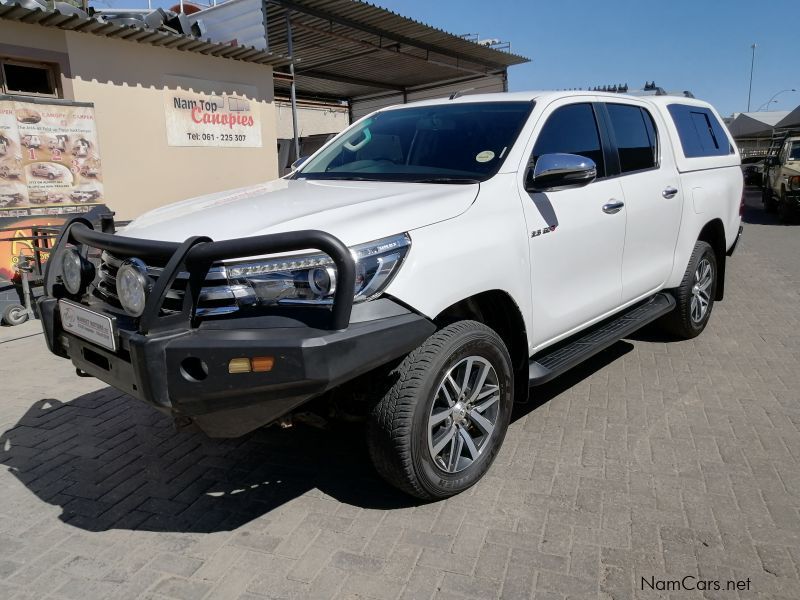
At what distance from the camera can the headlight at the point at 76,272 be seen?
295cm

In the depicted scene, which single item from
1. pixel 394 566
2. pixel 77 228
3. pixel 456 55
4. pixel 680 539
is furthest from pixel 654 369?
pixel 456 55

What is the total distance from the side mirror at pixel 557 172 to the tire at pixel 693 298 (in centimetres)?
219

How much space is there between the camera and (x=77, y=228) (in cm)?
312

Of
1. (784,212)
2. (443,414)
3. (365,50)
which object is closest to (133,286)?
(443,414)

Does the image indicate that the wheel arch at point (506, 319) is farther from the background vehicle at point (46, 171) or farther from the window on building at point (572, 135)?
the background vehicle at point (46, 171)

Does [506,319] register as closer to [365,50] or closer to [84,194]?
[84,194]

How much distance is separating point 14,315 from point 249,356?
5.45 m

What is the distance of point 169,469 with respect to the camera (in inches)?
135

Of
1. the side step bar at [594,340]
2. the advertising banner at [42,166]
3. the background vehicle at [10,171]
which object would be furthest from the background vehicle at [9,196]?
the side step bar at [594,340]

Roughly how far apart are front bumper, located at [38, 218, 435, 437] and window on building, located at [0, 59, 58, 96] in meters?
7.07

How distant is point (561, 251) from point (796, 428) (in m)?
1.80

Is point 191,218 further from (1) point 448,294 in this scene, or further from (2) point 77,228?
(1) point 448,294

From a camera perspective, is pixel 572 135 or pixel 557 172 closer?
pixel 557 172

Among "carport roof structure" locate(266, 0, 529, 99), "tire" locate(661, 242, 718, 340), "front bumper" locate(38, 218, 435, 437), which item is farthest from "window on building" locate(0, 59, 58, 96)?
"tire" locate(661, 242, 718, 340)
